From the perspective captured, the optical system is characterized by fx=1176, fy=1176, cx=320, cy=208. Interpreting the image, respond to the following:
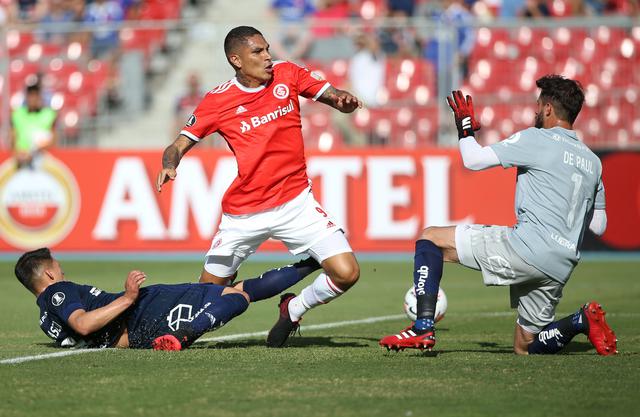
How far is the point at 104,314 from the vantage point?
7.66m

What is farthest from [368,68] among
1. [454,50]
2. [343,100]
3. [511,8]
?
[343,100]

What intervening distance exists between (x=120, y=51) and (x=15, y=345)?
11178mm

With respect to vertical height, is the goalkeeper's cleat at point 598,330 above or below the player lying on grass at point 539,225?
below

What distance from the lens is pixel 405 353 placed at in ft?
25.7

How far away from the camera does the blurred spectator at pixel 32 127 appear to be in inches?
699

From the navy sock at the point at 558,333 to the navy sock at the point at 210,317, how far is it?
6.58 ft

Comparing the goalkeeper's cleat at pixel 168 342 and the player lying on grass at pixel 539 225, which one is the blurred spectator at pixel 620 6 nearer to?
the player lying on grass at pixel 539 225

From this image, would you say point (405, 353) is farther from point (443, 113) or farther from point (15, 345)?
point (443, 113)

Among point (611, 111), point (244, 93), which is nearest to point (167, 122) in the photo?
point (611, 111)

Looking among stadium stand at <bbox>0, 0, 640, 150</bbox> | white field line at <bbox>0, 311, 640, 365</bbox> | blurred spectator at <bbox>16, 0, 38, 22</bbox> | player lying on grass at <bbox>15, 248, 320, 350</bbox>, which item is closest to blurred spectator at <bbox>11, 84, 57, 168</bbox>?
stadium stand at <bbox>0, 0, 640, 150</bbox>

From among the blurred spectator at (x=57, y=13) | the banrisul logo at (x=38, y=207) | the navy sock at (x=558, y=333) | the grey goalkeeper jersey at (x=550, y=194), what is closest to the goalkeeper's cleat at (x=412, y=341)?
the grey goalkeeper jersey at (x=550, y=194)

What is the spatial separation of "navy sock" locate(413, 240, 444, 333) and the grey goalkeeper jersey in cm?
51

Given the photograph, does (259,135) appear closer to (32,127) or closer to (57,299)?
(57,299)

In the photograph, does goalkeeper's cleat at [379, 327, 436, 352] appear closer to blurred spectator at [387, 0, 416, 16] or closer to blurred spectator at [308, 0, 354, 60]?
blurred spectator at [308, 0, 354, 60]
